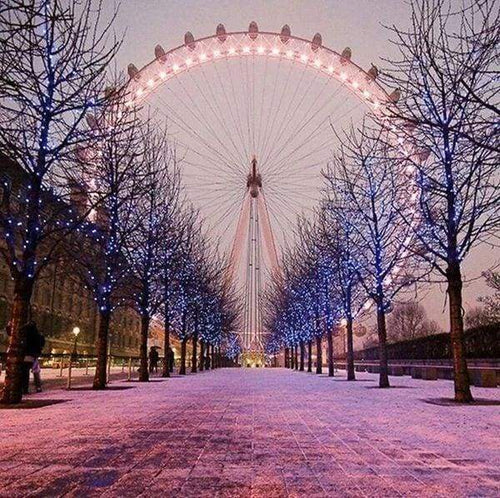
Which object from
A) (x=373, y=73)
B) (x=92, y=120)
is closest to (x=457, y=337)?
(x=92, y=120)

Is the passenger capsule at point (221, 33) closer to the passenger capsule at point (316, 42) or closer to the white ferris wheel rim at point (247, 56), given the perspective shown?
the white ferris wheel rim at point (247, 56)

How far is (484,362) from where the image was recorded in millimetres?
31422

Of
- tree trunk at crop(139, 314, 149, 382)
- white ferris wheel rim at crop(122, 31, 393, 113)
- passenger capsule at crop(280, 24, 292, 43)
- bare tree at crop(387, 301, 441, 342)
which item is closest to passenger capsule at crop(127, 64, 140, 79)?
white ferris wheel rim at crop(122, 31, 393, 113)

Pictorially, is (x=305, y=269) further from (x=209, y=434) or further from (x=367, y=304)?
(x=209, y=434)

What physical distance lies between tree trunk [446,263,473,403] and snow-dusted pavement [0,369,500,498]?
7.42ft

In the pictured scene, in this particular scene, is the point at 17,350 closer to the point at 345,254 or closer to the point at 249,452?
the point at 249,452

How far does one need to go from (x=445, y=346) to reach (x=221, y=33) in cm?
2893

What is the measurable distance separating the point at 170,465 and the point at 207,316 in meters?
44.4

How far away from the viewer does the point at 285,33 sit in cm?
4462

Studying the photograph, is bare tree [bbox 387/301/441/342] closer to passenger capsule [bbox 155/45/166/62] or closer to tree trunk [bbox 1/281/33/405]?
passenger capsule [bbox 155/45/166/62]

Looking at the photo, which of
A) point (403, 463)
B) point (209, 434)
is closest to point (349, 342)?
point (209, 434)

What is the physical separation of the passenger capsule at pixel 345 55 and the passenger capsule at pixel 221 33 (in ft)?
30.3

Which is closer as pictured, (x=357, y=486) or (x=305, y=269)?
(x=357, y=486)

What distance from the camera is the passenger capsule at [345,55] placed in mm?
43309
